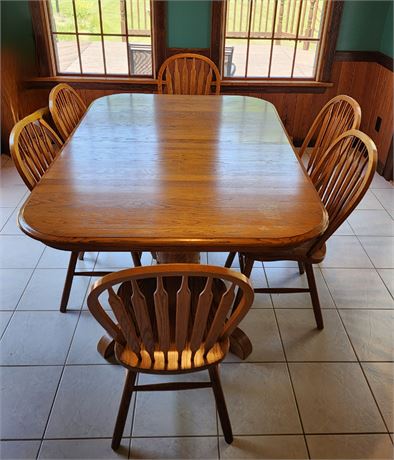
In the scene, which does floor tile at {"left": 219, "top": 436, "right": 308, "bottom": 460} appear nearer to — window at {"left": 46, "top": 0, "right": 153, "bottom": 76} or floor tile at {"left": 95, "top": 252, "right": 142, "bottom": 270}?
floor tile at {"left": 95, "top": 252, "right": 142, "bottom": 270}

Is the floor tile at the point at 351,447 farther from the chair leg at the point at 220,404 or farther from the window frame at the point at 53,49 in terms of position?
the window frame at the point at 53,49

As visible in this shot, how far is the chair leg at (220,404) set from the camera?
131 cm

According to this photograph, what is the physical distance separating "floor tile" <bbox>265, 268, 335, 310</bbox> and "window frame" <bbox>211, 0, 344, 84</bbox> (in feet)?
6.37

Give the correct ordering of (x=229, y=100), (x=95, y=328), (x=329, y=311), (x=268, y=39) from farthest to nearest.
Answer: (x=268, y=39)
(x=229, y=100)
(x=329, y=311)
(x=95, y=328)

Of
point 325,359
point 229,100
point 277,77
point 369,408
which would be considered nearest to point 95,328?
point 325,359

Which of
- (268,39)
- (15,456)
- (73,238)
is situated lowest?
(15,456)

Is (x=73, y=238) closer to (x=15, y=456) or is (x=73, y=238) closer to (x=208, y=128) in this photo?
(x=15, y=456)

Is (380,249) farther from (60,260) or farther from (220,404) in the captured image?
(60,260)

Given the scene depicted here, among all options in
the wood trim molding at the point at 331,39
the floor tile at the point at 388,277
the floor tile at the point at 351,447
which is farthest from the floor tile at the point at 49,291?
the wood trim molding at the point at 331,39

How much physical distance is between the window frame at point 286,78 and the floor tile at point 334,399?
2562 millimetres

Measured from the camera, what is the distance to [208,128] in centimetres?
196

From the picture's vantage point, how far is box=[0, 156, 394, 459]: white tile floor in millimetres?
1389

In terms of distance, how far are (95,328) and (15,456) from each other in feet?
1.94


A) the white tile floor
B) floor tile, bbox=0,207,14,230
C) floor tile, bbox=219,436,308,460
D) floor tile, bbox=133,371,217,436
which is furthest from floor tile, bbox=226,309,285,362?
floor tile, bbox=0,207,14,230
